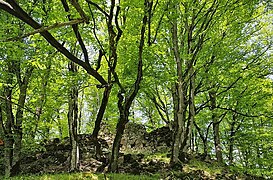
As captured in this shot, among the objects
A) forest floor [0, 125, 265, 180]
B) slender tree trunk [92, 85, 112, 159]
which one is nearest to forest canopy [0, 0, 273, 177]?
slender tree trunk [92, 85, 112, 159]

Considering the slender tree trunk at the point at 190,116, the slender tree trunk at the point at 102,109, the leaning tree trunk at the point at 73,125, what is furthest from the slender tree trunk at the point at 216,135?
the slender tree trunk at the point at 102,109

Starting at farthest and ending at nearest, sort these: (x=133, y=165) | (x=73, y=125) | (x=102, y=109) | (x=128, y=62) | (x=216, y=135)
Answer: (x=216, y=135) < (x=73, y=125) < (x=133, y=165) < (x=128, y=62) < (x=102, y=109)

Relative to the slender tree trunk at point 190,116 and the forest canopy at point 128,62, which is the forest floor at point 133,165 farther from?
the slender tree trunk at point 190,116

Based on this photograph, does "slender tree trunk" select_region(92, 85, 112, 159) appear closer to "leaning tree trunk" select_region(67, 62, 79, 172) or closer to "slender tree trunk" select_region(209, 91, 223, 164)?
"leaning tree trunk" select_region(67, 62, 79, 172)

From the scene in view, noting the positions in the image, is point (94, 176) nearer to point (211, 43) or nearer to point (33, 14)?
point (33, 14)

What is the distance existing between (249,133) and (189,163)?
586 cm

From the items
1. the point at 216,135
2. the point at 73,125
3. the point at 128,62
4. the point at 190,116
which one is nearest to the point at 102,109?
the point at 128,62

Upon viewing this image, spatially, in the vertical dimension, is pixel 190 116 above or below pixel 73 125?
above

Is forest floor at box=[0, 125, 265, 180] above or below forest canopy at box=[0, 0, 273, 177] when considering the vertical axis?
below

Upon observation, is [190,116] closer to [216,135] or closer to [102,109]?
[216,135]

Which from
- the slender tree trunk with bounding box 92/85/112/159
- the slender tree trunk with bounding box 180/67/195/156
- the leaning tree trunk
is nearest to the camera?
the slender tree trunk with bounding box 92/85/112/159

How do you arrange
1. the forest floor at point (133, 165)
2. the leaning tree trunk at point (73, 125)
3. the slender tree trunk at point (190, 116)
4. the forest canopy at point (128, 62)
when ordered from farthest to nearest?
the leaning tree trunk at point (73, 125) < the slender tree trunk at point (190, 116) < the forest floor at point (133, 165) < the forest canopy at point (128, 62)

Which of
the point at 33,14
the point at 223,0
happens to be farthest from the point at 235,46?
the point at 33,14

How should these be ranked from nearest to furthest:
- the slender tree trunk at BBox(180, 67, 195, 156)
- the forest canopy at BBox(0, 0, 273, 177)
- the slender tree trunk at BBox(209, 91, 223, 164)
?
1. the forest canopy at BBox(0, 0, 273, 177)
2. the slender tree trunk at BBox(180, 67, 195, 156)
3. the slender tree trunk at BBox(209, 91, 223, 164)
